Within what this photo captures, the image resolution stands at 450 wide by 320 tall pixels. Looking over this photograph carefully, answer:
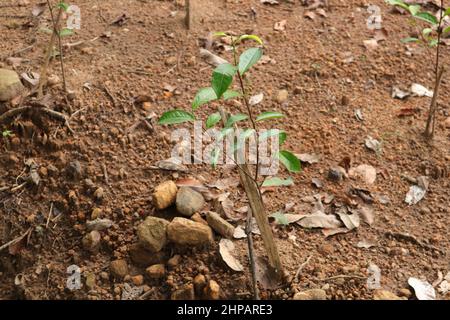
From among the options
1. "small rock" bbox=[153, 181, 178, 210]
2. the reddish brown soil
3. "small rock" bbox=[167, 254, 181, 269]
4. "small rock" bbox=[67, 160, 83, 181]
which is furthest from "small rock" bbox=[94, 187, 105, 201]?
"small rock" bbox=[167, 254, 181, 269]

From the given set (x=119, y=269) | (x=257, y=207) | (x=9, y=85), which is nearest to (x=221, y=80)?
(x=257, y=207)

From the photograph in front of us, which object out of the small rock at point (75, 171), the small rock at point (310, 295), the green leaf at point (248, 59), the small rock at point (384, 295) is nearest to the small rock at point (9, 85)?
the small rock at point (75, 171)

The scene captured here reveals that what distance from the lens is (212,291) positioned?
2.05 metres

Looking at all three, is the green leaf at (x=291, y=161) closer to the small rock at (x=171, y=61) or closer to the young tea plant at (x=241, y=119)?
the young tea plant at (x=241, y=119)

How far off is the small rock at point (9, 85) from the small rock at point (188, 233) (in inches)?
45.1

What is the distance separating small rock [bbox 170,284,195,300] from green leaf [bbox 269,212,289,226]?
0.41m

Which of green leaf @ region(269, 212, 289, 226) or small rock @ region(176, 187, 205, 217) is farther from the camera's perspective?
small rock @ region(176, 187, 205, 217)

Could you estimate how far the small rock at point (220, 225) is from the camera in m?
2.21

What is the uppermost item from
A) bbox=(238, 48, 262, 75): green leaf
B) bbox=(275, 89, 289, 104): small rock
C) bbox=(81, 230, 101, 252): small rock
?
bbox=(238, 48, 262, 75): green leaf

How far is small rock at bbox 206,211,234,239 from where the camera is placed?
2.21 metres

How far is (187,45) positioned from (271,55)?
0.47 metres

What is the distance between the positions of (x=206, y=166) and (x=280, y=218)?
1.72ft

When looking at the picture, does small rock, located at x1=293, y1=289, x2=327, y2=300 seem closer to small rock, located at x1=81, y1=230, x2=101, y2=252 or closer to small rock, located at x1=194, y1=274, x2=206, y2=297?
small rock, located at x1=194, y1=274, x2=206, y2=297
